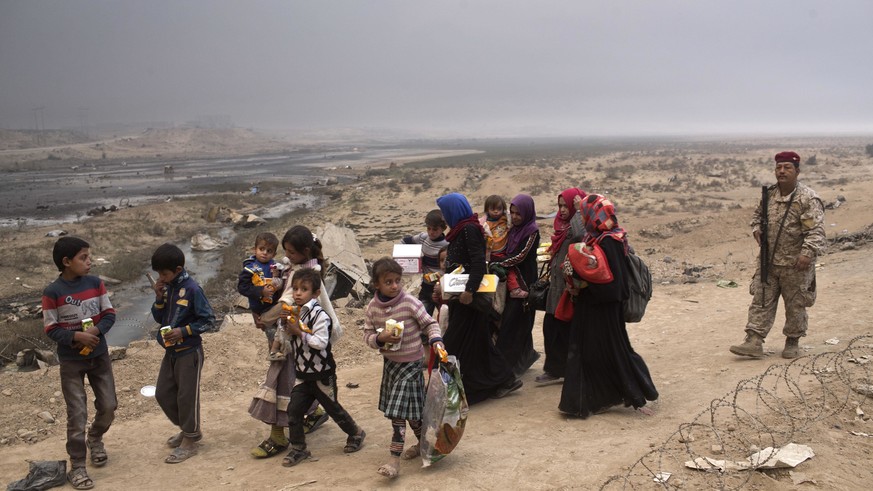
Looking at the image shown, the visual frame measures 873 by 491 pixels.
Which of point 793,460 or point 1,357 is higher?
point 793,460

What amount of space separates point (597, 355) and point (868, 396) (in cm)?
195

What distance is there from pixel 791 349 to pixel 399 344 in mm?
4021

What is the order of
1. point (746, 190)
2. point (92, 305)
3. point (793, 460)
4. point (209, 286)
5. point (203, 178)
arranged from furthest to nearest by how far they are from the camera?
point (203, 178), point (746, 190), point (209, 286), point (92, 305), point (793, 460)

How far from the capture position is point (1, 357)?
8.62 meters

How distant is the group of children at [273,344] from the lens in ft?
14.6

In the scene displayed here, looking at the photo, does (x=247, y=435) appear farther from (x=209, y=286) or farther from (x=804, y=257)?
(x=209, y=286)

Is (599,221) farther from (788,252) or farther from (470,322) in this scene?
(788,252)

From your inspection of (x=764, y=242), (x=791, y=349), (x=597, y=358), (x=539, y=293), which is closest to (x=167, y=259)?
(x=539, y=293)

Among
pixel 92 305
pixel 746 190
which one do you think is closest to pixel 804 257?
pixel 92 305

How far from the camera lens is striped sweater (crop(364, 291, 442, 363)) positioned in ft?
14.5

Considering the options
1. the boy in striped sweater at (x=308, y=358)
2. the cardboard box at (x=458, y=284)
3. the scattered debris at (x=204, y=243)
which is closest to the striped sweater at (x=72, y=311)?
the boy in striped sweater at (x=308, y=358)

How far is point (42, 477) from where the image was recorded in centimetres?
466

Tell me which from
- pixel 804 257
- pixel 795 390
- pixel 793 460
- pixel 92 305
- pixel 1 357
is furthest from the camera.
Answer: pixel 1 357

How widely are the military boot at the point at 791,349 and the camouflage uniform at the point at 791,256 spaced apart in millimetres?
58
